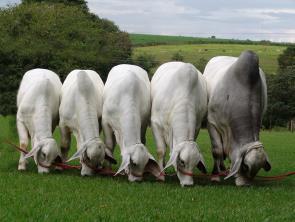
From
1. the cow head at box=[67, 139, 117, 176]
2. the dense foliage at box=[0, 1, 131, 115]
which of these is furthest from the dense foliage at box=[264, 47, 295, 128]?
the cow head at box=[67, 139, 117, 176]

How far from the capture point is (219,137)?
11680 mm

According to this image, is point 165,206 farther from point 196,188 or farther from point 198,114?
point 198,114

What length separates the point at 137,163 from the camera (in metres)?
10.6

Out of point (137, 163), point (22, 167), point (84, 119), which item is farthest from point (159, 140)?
point (22, 167)

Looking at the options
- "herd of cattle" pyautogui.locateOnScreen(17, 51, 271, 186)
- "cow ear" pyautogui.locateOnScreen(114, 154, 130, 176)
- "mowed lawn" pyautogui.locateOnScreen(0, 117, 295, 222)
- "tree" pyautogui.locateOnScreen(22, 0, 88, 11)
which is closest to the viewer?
"mowed lawn" pyautogui.locateOnScreen(0, 117, 295, 222)

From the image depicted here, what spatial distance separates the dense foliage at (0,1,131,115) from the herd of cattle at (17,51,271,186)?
91.4 feet

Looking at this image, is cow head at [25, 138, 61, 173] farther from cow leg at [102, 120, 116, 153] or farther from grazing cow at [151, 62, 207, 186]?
grazing cow at [151, 62, 207, 186]

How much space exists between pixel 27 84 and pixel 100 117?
1.67 meters

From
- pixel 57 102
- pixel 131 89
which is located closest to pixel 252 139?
pixel 131 89

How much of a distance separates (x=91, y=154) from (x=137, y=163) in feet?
3.07

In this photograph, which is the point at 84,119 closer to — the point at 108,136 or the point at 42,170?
the point at 108,136

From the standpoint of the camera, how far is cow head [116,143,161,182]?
10.6 meters

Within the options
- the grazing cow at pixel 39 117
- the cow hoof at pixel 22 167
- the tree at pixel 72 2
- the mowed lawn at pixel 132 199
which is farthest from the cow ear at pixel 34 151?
the tree at pixel 72 2

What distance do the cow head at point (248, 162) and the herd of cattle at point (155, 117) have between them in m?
0.02
